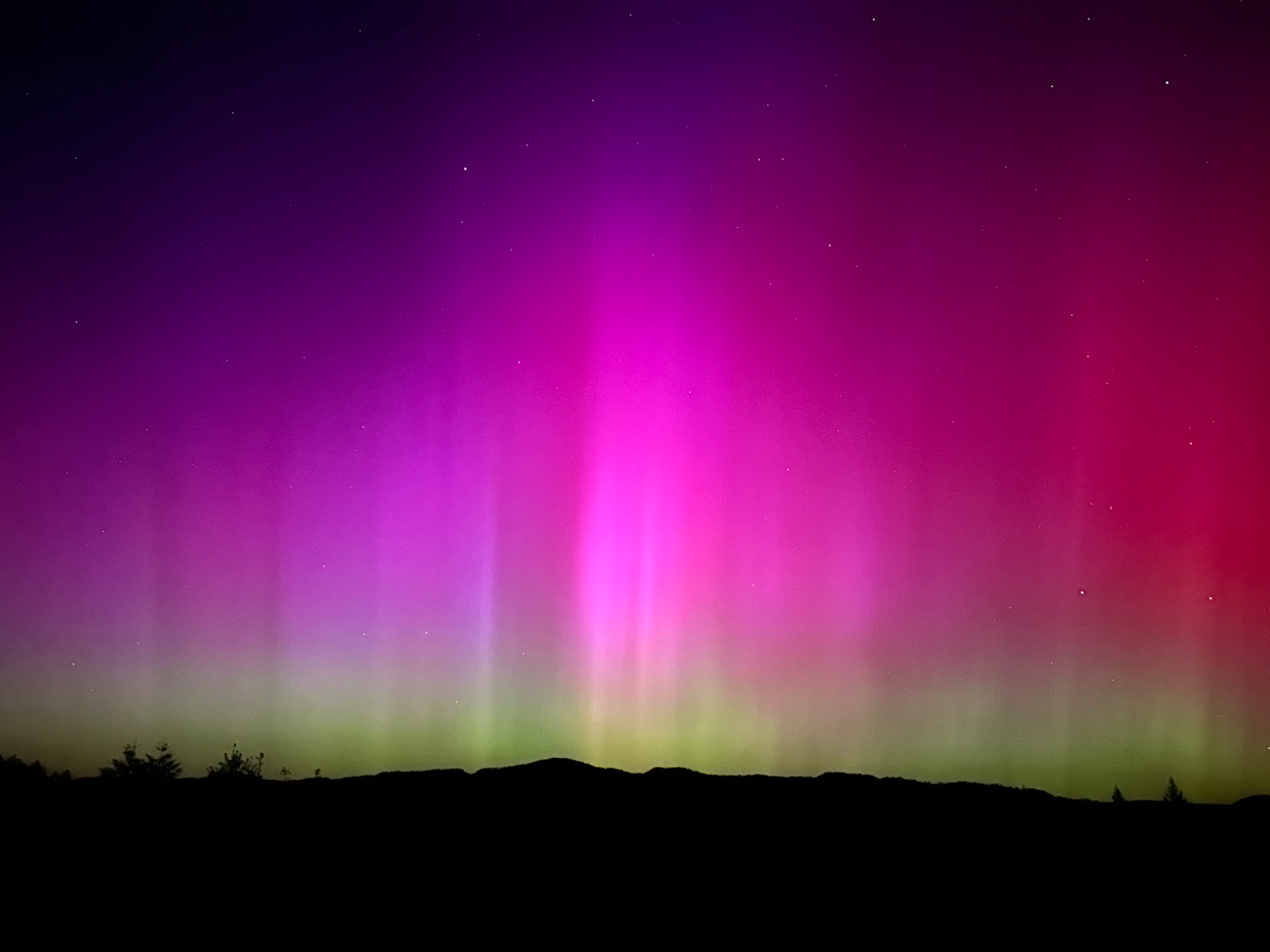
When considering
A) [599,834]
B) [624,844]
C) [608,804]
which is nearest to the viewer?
[624,844]

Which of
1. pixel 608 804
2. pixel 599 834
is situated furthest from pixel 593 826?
pixel 608 804

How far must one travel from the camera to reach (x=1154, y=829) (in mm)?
7352

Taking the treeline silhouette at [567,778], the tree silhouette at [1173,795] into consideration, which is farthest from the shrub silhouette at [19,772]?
the tree silhouette at [1173,795]

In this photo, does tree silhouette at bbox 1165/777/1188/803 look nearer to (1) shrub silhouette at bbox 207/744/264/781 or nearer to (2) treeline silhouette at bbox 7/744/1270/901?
(2) treeline silhouette at bbox 7/744/1270/901

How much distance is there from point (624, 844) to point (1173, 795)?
5101 mm

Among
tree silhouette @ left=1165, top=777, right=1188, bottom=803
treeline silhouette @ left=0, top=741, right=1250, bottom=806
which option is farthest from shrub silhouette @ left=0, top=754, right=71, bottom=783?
tree silhouette @ left=1165, top=777, right=1188, bottom=803

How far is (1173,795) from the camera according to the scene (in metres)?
7.20

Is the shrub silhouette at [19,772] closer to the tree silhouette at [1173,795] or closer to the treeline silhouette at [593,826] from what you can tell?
the treeline silhouette at [593,826]

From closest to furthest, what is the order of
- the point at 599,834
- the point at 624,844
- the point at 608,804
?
1. the point at 624,844
2. the point at 599,834
3. the point at 608,804

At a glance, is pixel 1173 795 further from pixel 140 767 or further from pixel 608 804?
pixel 140 767

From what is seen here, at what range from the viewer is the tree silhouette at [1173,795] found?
7117mm

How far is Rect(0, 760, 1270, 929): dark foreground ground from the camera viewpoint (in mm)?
6211

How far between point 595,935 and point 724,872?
55.9 inches

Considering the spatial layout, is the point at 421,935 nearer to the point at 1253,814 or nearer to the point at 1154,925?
the point at 1154,925
